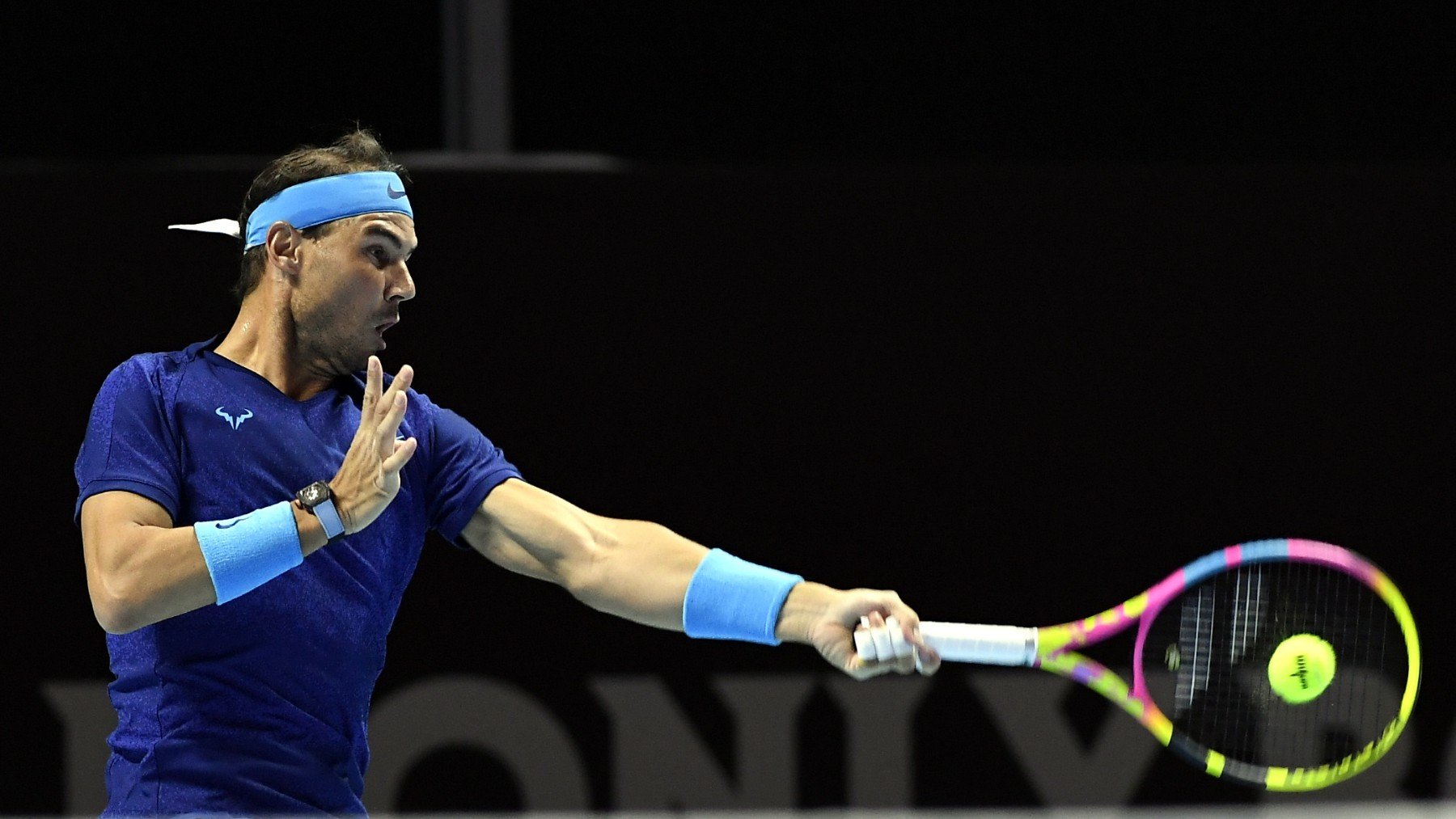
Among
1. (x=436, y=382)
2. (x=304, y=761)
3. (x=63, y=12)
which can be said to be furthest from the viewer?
(x=63, y=12)

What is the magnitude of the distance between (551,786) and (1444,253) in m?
2.63

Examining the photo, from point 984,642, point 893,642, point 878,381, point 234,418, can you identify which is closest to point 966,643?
point 984,642

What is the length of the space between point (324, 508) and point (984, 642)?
41.2 inches

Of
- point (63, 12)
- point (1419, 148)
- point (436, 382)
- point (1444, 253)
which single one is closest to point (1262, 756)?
point (1444, 253)

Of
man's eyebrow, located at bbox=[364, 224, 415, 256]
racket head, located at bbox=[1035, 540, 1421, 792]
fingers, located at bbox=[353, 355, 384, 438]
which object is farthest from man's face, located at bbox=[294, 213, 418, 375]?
racket head, located at bbox=[1035, 540, 1421, 792]

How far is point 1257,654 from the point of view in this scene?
3.46 meters

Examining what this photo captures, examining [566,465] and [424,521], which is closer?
[424,521]

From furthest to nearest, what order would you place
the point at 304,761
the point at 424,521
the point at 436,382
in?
the point at 436,382, the point at 424,521, the point at 304,761

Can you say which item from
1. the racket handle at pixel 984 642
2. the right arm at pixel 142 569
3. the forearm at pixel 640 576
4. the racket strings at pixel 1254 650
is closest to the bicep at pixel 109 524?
the right arm at pixel 142 569

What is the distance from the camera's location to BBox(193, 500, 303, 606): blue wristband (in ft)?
9.62

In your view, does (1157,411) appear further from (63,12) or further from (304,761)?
(63,12)

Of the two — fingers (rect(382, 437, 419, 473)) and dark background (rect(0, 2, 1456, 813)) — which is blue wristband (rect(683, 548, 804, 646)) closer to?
fingers (rect(382, 437, 419, 473))

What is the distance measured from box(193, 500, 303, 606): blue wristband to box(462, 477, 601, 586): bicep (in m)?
0.45

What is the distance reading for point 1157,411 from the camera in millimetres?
4953
